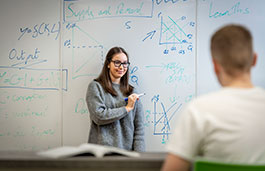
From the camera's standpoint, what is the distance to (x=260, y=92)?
3.21ft

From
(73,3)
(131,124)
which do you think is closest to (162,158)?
(131,124)

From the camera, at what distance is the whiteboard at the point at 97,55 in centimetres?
273

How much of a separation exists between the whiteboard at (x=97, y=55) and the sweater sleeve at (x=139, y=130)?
0.17 meters

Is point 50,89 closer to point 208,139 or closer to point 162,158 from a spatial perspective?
point 162,158

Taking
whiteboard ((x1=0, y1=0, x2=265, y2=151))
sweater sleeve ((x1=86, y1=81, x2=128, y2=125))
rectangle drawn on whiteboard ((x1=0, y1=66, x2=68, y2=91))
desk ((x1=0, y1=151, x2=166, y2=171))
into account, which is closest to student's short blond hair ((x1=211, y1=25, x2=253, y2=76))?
A: desk ((x1=0, y1=151, x2=166, y2=171))

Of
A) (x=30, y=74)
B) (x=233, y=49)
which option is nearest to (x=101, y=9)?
(x=30, y=74)

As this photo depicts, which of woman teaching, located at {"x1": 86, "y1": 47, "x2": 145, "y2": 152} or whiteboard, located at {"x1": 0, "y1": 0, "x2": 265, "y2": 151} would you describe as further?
whiteboard, located at {"x1": 0, "y1": 0, "x2": 265, "y2": 151}

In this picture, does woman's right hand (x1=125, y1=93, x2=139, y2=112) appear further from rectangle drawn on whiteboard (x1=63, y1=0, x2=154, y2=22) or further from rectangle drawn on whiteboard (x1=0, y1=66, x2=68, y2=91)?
rectangle drawn on whiteboard (x1=63, y1=0, x2=154, y2=22)

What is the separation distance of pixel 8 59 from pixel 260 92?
8.17 ft

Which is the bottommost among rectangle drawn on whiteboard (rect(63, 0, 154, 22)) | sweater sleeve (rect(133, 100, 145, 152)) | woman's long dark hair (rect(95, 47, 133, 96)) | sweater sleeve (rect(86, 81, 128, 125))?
sweater sleeve (rect(133, 100, 145, 152))

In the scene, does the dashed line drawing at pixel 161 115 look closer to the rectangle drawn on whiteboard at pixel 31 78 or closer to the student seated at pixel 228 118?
the rectangle drawn on whiteboard at pixel 31 78

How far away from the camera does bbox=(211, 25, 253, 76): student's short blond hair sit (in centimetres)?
95

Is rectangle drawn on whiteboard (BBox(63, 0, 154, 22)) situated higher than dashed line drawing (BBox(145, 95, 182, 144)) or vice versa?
Result: rectangle drawn on whiteboard (BBox(63, 0, 154, 22))

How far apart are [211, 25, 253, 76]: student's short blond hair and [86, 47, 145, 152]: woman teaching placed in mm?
1472
